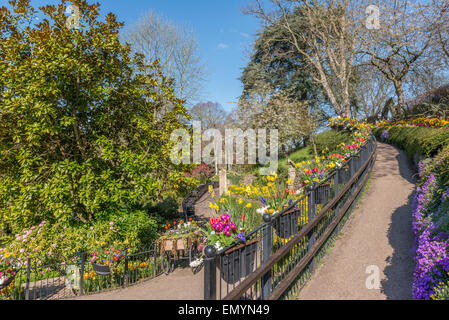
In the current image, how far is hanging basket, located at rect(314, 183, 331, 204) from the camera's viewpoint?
204 inches

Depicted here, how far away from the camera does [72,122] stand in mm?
6617

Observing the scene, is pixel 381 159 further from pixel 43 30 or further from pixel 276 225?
pixel 43 30

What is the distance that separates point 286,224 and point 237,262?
4.41 ft

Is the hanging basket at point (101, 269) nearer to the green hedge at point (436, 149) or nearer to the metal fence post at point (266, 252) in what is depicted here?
the metal fence post at point (266, 252)

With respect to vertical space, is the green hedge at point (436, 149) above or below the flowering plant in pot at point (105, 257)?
above

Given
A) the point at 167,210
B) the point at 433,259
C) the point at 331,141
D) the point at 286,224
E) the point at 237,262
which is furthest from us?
the point at 331,141

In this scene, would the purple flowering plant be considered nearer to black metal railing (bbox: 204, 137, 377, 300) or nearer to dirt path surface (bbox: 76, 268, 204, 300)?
black metal railing (bbox: 204, 137, 377, 300)

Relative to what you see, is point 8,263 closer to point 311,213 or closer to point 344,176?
point 311,213

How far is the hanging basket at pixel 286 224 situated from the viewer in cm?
400

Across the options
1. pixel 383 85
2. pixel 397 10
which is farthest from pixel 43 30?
pixel 383 85

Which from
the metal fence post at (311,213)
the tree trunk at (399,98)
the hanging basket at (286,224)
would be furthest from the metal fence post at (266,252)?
the tree trunk at (399,98)

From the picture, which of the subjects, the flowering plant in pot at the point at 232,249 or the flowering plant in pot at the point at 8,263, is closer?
the flowering plant in pot at the point at 232,249

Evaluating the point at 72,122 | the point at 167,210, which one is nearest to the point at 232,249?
the point at 72,122

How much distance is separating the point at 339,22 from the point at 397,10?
137 inches
